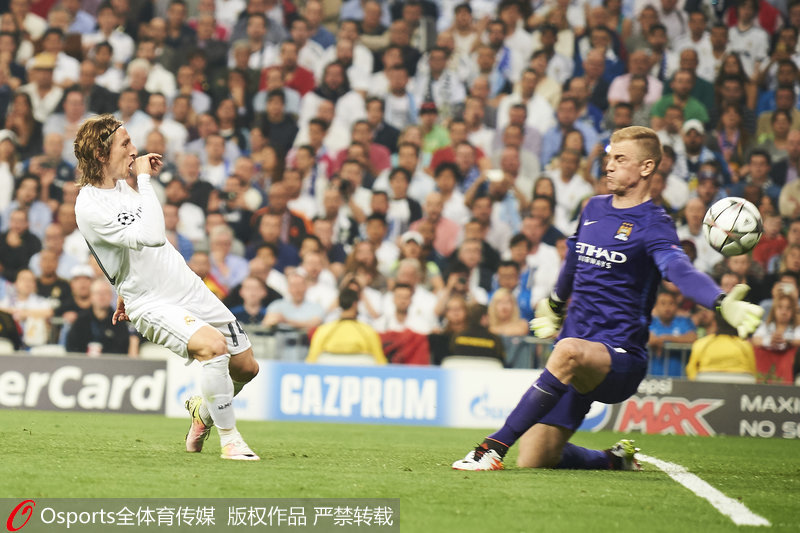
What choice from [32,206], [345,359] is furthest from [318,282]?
[32,206]

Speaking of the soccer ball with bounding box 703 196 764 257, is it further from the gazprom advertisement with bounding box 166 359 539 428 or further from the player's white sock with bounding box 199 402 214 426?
the gazprom advertisement with bounding box 166 359 539 428

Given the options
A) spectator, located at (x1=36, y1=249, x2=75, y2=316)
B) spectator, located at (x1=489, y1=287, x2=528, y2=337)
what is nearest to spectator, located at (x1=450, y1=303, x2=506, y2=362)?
spectator, located at (x1=489, y1=287, x2=528, y2=337)

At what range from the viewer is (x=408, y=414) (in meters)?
12.2

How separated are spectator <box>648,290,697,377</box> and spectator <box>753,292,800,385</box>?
32.4 inches

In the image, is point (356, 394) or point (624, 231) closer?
point (624, 231)

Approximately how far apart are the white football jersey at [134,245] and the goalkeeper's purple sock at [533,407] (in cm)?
218

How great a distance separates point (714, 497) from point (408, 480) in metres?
1.71

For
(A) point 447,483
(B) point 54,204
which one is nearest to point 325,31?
(B) point 54,204

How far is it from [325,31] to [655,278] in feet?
35.6

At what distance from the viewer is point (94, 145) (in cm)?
→ 658

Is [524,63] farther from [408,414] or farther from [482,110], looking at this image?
[408,414]

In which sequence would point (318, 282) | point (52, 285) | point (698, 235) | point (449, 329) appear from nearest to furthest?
point (449, 329) → point (52, 285) → point (318, 282) → point (698, 235)

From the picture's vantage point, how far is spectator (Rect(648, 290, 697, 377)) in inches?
509

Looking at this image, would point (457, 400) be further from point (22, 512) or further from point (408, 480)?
point (22, 512)
